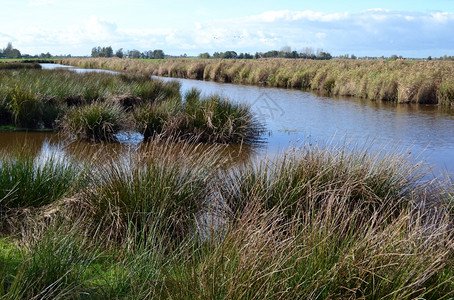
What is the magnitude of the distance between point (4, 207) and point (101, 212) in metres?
0.93

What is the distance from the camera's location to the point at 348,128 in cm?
1145

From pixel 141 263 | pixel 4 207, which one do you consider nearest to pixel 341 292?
pixel 141 263

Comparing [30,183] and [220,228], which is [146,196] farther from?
[30,183]

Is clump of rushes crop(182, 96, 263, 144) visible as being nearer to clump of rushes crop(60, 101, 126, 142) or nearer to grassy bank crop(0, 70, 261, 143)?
grassy bank crop(0, 70, 261, 143)

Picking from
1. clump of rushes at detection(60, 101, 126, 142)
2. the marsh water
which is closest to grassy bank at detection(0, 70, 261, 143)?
clump of rushes at detection(60, 101, 126, 142)

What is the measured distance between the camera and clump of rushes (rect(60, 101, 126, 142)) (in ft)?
29.8

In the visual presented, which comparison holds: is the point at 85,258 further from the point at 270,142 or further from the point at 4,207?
the point at 270,142

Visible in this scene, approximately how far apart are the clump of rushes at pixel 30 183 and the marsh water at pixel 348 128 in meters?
2.32

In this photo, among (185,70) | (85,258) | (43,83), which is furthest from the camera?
(185,70)

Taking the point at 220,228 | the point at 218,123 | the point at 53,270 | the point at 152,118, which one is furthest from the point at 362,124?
the point at 53,270

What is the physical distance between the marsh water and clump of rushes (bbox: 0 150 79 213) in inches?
91.2

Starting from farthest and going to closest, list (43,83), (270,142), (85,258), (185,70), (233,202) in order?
(185,70)
(43,83)
(270,142)
(233,202)
(85,258)

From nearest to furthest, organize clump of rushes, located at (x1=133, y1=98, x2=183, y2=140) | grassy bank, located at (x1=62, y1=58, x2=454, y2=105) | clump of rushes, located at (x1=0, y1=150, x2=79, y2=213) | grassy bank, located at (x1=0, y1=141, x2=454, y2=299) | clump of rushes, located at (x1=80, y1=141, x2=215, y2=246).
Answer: grassy bank, located at (x1=0, y1=141, x2=454, y2=299) < clump of rushes, located at (x1=80, y1=141, x2=215, y2=246) < clump of rushes, located at (x1=0, y1=150, x2=79, y2=213) < clump of rushes, located at (x1=133, y1=98, x2=183, y2=140) < grassy bank, located at (x1=62, y1=58, x2=454, y2=105)

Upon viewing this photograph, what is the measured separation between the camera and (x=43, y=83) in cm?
1183
